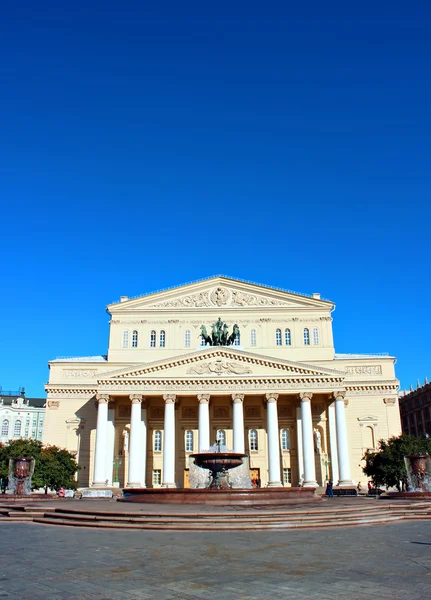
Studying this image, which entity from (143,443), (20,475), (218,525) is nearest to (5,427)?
(143,443)

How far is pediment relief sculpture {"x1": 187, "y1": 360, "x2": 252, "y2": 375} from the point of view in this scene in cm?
4972

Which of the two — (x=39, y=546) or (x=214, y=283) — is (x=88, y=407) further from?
(x=39, y=546)

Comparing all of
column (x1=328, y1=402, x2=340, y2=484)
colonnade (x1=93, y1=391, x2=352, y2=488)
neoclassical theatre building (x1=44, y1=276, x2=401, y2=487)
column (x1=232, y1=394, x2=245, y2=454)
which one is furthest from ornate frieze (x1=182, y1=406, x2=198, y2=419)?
column (x1=328, y1=402, x2=340, y2=484)

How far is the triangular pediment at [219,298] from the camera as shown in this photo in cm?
5834

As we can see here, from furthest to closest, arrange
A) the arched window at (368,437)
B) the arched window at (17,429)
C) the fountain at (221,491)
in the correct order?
the arched window at (17,429) < the arched window at (368,437) < the fountain at (221,491)

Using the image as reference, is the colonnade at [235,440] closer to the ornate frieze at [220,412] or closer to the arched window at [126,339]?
the ornate frieze at [220,412]

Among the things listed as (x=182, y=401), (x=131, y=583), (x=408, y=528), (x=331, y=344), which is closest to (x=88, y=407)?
(x=182, y=401)

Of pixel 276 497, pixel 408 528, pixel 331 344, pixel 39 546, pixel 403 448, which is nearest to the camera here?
pixel 39 546

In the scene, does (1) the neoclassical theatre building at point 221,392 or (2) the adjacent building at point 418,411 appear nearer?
(1) the neoclassical theatre building at point 221,392

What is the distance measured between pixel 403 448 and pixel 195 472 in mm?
20595

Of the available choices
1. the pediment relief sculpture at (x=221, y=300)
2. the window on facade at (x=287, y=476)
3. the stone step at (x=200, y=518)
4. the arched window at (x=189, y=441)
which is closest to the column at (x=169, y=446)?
the arched window at (x=189, y=441)

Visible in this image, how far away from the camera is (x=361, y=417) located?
5438 cm

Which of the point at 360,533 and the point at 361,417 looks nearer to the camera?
the point at 360,533

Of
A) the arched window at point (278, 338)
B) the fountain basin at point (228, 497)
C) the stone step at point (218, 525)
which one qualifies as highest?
the arched window at point (278, 338)
